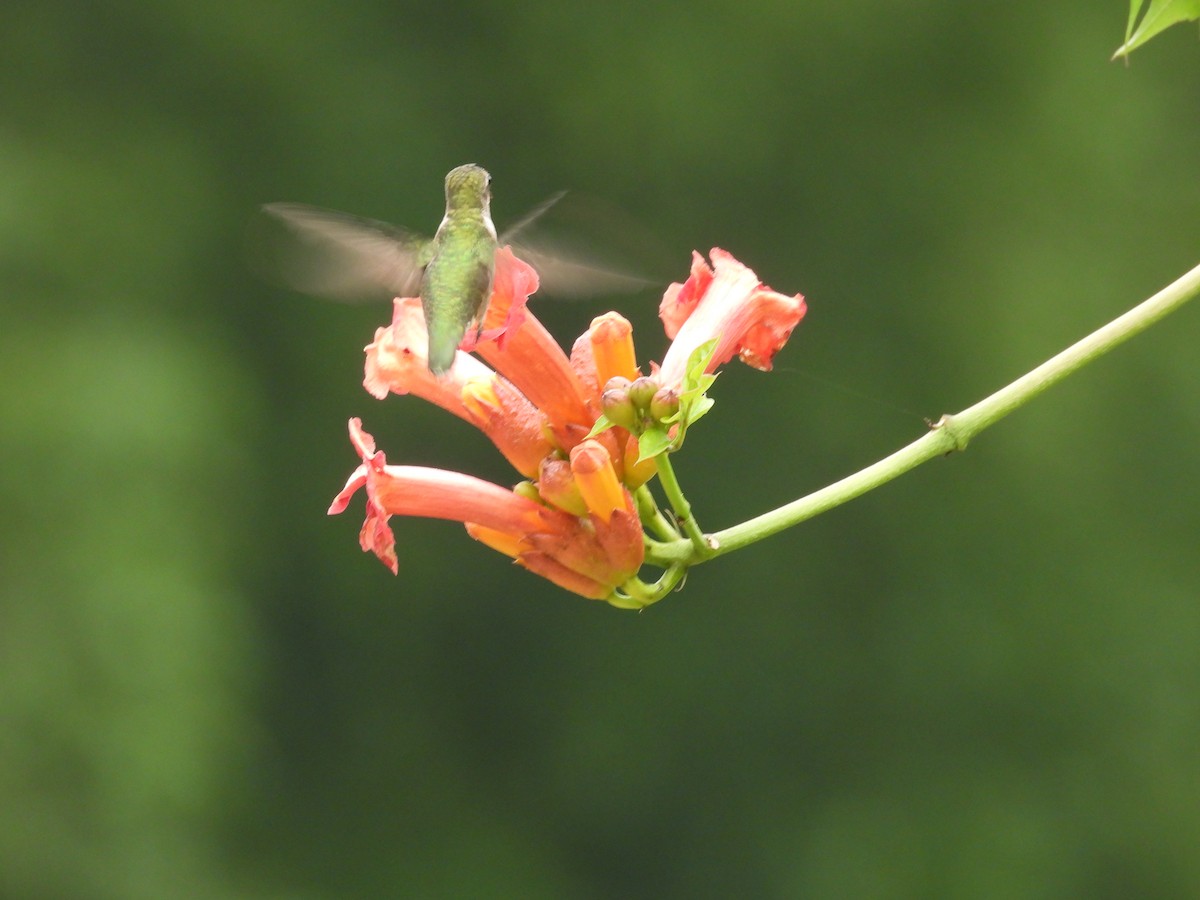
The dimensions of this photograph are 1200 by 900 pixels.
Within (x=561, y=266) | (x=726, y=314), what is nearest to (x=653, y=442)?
(x=726, y=314)

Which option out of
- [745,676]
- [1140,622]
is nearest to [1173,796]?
[1140,622]

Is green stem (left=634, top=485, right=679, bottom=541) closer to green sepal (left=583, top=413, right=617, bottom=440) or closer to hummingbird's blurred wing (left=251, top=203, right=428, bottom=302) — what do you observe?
green sepal (left=583, top=413, right=617, bottom=440)

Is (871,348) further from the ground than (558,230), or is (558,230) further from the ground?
(871,348)

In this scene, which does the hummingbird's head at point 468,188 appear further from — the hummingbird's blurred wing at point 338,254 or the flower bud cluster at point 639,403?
the flower bud cluster at point 639,403

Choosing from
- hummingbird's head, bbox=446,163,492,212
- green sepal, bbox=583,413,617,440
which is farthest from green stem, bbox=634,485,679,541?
hummingbird's head, bbox=446,163,492,212

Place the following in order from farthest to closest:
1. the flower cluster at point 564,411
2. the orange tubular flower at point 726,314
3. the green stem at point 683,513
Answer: the orange tubular flower at point 726,314 → the flower cluster at point 564,411 → the green stem at point 683,513

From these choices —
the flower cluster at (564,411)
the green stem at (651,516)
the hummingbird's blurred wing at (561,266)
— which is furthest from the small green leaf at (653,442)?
the hummingbird's blurred wing at (561,266)

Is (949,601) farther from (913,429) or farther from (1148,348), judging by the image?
(1148,348)

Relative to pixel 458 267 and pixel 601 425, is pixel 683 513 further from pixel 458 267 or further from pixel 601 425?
pixel 458 267
